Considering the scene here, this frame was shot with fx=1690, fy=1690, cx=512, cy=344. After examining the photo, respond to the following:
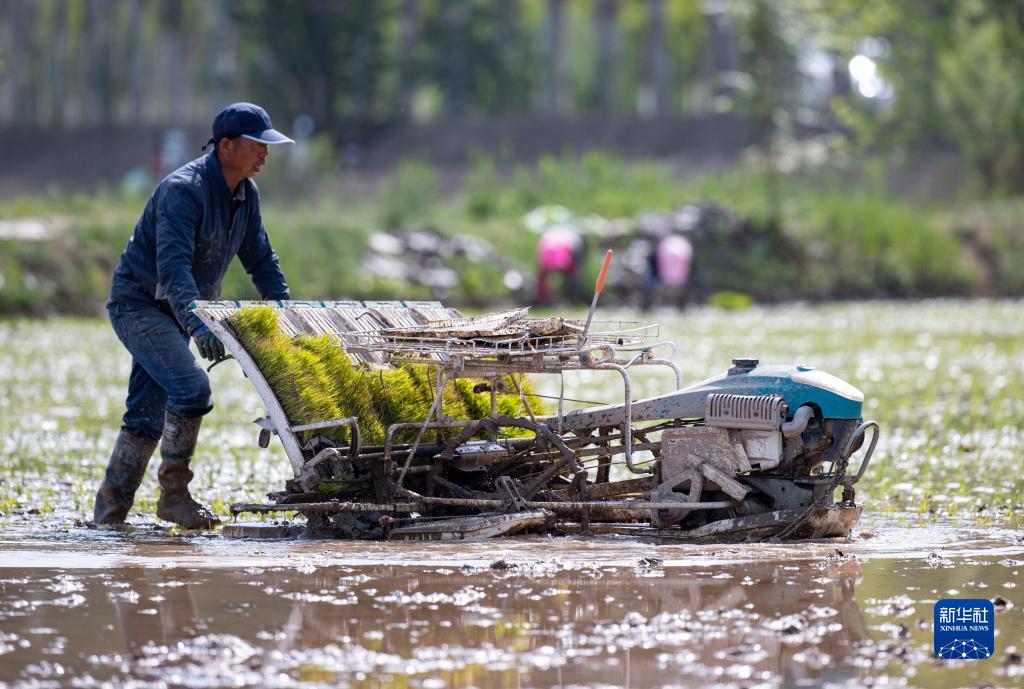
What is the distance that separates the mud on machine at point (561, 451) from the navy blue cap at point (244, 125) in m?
0.91

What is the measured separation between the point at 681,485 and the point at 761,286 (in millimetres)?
29990

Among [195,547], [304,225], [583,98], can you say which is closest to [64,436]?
[195,547]

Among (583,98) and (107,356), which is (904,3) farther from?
(107,356)

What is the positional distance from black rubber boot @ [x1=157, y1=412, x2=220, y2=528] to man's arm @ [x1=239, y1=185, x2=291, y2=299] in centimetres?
89

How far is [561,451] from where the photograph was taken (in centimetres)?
870

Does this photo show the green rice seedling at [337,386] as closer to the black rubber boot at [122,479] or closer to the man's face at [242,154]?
the man's face at [242,154]

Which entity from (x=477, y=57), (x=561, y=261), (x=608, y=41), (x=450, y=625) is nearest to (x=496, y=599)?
(x=450, y=625)

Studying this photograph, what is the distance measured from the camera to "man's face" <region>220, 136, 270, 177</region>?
9086mm

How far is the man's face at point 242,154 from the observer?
358 inches

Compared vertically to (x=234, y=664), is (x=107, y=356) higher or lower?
higher

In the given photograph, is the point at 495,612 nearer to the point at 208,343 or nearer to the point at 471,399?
the point at 208,343

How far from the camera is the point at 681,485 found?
8648 millimetres

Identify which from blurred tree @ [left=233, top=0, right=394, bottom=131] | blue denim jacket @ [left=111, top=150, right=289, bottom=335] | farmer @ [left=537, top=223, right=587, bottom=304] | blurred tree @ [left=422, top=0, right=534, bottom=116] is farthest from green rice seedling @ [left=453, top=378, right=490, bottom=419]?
blurred tree @ [left=422, top=0, right=534, bottom=116]

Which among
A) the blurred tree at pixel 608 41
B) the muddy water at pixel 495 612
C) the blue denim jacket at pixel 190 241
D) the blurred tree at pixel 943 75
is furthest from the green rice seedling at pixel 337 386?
the blurred tree at pixel 608 41
